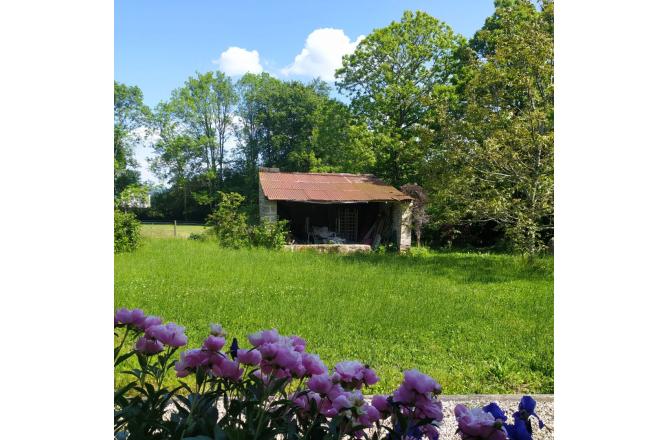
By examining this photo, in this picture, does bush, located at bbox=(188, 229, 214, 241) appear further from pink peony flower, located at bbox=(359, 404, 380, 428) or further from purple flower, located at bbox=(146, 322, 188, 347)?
pink peony flower, located at bbox=(359, 404, 380, 428)

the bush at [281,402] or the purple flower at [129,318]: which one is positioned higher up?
the purple flower at [129,318]

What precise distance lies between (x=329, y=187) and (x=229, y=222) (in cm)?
53

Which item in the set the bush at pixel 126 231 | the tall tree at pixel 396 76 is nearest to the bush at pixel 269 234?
the bush at pixel 126 231

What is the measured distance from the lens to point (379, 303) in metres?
2.33

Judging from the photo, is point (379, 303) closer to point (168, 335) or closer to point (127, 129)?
point (127, 129)

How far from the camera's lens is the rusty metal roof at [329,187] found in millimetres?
2186

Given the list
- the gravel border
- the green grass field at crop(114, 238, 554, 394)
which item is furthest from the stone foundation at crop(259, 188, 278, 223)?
the gravel border

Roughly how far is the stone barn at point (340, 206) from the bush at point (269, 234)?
1.8 inches

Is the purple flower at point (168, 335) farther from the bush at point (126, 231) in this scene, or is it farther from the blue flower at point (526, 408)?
the bush at point (126, 231)

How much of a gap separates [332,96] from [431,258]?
0.97 meters

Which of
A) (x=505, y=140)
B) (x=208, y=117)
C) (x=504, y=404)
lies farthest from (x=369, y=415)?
(x=505, y=140)
